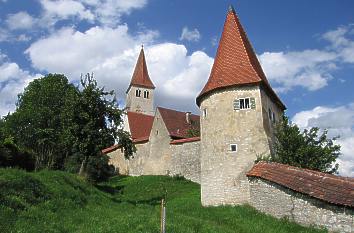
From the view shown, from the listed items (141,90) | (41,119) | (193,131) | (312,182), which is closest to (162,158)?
(193,131)

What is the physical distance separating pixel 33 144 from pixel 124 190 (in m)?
14.1

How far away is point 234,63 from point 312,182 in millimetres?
8905

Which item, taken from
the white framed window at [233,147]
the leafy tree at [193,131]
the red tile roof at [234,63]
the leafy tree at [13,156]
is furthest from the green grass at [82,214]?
the leafy tree at [193,131]

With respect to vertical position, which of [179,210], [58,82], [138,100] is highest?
[138,100]

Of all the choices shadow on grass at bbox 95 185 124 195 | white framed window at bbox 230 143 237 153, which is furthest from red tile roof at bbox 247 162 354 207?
shadow on grass at bbox 95 185 124 195

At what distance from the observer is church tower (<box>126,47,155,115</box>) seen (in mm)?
80125

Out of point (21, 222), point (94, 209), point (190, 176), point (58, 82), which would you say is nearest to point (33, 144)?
point (58, 82)

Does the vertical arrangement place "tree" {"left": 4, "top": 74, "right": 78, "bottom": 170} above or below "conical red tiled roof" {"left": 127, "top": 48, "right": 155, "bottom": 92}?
below

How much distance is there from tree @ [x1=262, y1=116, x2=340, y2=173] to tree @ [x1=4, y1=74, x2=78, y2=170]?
75.0 feet

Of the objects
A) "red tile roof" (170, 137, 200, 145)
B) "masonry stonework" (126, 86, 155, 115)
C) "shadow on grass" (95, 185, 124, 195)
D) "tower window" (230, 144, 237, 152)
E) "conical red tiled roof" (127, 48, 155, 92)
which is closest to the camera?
"tower window" (230, 144, 237, 152)

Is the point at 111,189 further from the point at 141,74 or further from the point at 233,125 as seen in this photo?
the point at 141,74

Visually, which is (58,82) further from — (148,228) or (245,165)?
(148,228)

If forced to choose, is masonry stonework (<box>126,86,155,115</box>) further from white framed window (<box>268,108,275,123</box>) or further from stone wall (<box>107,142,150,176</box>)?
white framed window (<box>268,108,275,123</box>)

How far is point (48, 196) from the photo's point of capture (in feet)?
47.5
